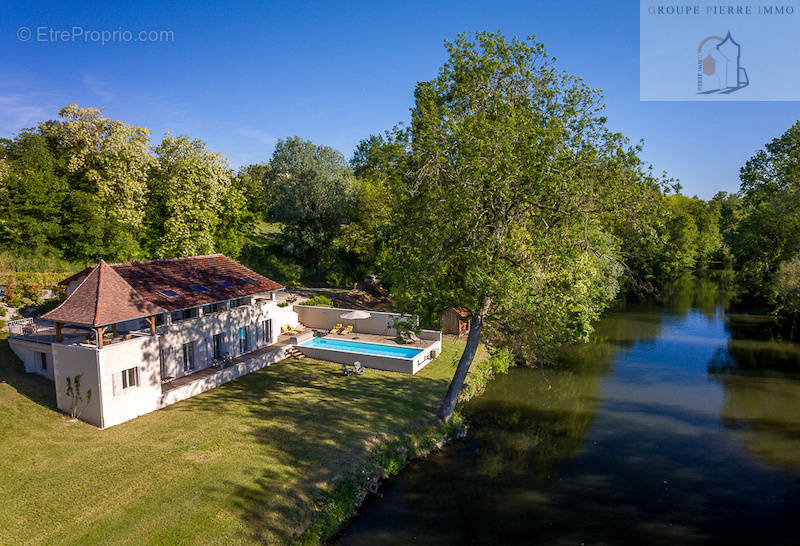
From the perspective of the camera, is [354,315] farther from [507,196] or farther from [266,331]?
[507,196]

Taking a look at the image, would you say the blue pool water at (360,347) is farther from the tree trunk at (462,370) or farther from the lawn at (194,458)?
the tree trunk at (462,370)

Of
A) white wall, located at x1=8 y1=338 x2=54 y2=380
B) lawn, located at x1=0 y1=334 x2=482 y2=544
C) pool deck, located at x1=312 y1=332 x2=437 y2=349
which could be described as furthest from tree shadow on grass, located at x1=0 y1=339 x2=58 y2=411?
pool deck, located at x1=312 y1=332 x2=437 y2=349

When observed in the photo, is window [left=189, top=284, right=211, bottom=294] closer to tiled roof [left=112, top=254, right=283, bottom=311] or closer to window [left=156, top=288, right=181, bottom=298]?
tiled roof [left=112, top=254, right=283, bottom=311]

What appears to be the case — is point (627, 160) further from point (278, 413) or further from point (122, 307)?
point (122, 307)

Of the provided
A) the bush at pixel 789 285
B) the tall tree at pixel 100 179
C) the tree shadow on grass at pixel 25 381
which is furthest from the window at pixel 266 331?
the bush at pixel 789 285

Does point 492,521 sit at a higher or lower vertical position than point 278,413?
lower

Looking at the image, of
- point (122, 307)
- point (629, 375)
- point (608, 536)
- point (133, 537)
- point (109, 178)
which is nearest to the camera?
point (133, 537)

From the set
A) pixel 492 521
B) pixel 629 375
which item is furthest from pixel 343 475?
pixel 629 375

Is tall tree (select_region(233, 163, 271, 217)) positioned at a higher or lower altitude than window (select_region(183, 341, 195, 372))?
higher
